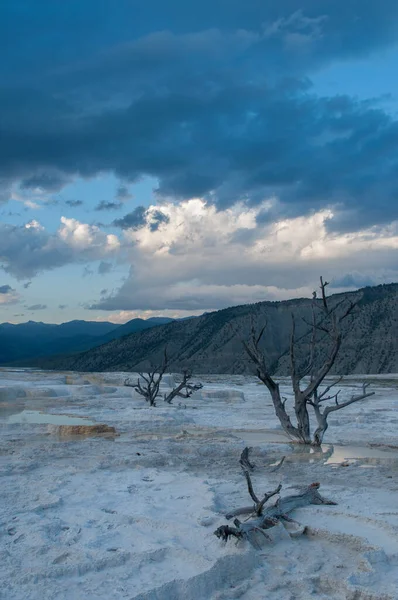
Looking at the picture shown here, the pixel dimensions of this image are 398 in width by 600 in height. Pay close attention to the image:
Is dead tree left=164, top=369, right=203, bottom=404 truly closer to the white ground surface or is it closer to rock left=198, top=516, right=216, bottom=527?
the white ground surface

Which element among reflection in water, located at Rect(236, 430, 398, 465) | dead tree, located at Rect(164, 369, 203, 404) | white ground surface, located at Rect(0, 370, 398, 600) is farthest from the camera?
dead tree, located at Rect(164, 369, 203, 404)

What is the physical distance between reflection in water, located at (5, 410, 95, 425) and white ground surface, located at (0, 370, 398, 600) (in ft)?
11.2

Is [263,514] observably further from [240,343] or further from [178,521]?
[240,343]

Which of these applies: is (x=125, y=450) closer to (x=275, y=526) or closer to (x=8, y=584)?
(x=275, y=526)

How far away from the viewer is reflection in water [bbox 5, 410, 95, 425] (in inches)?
628

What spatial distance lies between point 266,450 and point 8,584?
7.04m

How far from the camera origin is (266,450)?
10648mm

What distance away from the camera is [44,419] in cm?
1703

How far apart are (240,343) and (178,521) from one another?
7900cm

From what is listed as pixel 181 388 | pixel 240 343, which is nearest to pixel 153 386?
pixel 181 388

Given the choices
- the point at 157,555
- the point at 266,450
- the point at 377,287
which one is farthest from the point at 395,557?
the point at 377,287

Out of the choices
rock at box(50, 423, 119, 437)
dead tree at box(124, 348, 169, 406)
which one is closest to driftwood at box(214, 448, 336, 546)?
rock at box(50, 423, 119, 437)

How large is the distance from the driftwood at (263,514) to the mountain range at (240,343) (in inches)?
2166

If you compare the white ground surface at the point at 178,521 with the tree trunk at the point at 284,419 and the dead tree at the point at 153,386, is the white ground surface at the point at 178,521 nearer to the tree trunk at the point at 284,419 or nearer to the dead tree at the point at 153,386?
the tree trunk at the point at 284,419
